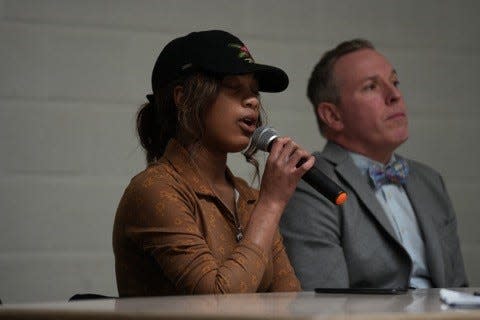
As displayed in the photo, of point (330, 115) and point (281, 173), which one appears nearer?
point (281, 173)

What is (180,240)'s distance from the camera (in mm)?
1820

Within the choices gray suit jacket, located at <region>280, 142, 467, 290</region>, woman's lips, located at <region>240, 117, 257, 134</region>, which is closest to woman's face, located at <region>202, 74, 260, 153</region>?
woman's lips, located at <region>240, 117, 257, 134</region>

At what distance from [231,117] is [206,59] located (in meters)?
0.14

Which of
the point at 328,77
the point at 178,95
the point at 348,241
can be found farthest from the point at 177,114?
the point at 328,77

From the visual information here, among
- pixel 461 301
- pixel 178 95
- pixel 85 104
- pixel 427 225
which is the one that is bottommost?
pixel 427 225

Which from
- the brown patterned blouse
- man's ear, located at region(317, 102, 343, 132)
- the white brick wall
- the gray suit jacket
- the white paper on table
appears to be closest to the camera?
the white paper on table

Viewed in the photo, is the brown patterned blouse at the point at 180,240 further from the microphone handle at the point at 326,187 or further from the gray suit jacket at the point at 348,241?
the gray suit jacket at the point at 348,241

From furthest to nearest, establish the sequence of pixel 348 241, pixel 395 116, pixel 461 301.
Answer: pixel 395 116 < pixel 348 241 < pixel 461 301

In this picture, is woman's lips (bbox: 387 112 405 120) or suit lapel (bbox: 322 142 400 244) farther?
woman's lips (bbox: 387 112 405 120)

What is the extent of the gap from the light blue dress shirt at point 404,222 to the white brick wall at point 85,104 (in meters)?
0.75

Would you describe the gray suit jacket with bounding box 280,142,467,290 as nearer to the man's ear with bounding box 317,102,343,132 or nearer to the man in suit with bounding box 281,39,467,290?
the man in suit with bounding box 281,39,467,290

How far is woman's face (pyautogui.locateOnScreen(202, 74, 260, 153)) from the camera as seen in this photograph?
2.02 m

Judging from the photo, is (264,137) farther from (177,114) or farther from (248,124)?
(177,114)

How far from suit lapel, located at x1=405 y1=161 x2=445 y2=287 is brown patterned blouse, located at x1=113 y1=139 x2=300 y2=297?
683mm
